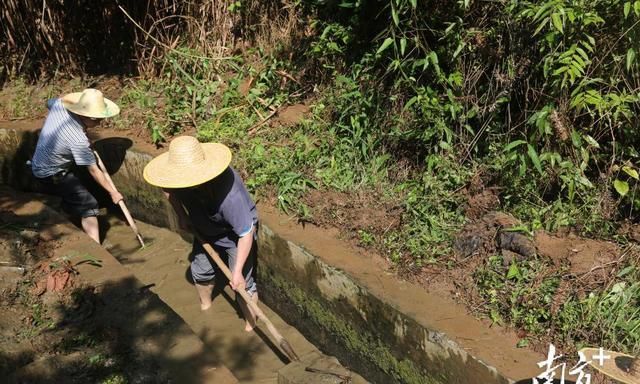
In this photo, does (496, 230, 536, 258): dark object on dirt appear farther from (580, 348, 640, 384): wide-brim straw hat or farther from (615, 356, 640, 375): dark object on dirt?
(615, 356, 640, 375): dark object on dirt

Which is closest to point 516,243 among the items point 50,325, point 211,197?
point 211,197

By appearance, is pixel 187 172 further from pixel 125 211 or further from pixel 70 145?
pixel 125 211

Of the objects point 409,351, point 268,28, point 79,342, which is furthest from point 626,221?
Result: point 268,28

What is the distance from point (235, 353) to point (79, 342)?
3.96 feet

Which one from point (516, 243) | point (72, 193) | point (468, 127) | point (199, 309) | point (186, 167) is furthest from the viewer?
point (72, 193)

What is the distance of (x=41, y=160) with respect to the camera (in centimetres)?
512

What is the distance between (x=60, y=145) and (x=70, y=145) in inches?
4.1

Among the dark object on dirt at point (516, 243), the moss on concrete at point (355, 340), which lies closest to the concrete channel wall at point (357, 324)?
the moss on concrete at point (355, 340)

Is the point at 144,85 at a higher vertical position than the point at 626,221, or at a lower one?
lower

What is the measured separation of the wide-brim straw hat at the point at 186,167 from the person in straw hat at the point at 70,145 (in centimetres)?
152

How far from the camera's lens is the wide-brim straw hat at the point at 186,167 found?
361 centimetres

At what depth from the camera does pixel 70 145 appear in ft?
16.4

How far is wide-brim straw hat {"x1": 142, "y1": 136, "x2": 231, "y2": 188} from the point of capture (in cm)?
361

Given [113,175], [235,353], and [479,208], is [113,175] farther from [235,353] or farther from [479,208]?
[479,208]
